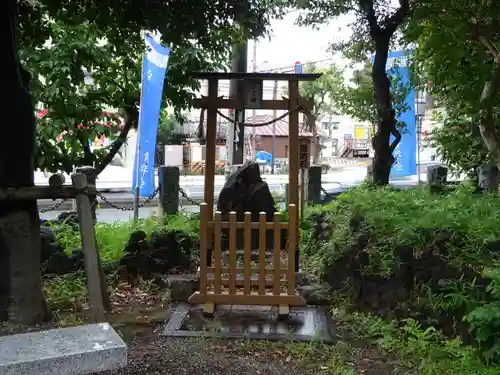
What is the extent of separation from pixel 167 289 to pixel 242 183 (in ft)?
7.26

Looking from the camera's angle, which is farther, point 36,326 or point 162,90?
point 162,90

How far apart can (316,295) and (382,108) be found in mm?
4141

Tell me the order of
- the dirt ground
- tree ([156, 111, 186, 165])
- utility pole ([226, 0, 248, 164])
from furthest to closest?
tree ([156, 111, 186, 165]) < utility pole ([226, 0, 248, 164]) < the dirt ground

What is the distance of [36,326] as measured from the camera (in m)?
4.98

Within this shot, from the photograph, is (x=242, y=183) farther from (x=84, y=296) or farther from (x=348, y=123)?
(x=348, y=123)

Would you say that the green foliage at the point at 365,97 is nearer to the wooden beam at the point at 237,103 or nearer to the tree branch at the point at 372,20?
the tree branch at the point at 372,20

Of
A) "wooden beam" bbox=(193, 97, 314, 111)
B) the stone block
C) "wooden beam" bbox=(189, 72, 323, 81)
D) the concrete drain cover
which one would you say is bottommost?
the concrete drain cover

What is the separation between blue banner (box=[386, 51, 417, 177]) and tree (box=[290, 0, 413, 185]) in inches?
38.5

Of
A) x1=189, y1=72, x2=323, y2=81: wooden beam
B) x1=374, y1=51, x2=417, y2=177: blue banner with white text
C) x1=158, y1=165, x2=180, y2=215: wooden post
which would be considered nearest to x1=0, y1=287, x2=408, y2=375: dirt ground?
x1=189, y1=72, x2=323, y2=81: wooden beam

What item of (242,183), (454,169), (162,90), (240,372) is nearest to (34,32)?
(162,90)

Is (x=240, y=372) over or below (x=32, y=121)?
below

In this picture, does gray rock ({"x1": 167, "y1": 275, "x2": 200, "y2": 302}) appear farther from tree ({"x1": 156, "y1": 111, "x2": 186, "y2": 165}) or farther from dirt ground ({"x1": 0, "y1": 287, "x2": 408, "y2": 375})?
tree ({"x1": 156, "y1": 111, "x2": 186, "y2": 165})

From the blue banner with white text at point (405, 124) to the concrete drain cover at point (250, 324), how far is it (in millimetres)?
5980

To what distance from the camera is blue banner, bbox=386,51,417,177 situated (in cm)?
1038
